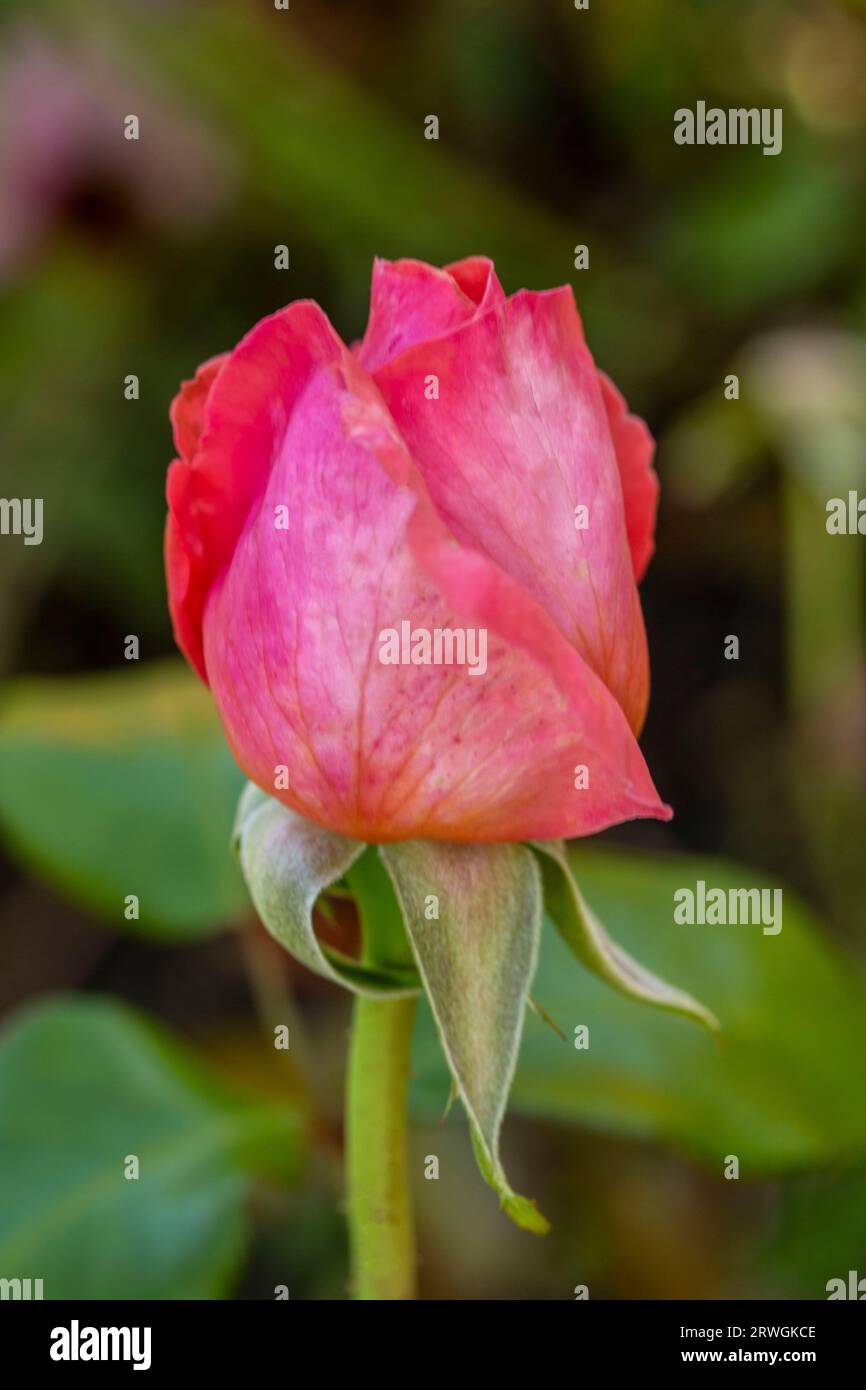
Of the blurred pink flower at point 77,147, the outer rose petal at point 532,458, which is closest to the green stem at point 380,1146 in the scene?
the outer rose petal at point 532,458

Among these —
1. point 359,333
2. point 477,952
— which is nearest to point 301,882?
point 477,952

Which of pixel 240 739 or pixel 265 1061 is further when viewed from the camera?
pixel 265 1061

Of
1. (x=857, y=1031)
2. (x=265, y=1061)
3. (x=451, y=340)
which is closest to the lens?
(x=451, y=340)

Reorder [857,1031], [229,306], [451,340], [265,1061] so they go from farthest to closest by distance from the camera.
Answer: [229,306] < [265,1061] < [857,1031] < [451,340]

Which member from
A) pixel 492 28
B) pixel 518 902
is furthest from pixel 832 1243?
pixel 492 28

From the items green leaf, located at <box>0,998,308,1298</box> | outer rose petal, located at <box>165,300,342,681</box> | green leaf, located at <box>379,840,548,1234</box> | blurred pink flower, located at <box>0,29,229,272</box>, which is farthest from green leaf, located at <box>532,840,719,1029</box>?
blurred pink flower, located at <box>0,29,229,272</box>

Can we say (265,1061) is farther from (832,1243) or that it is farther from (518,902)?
(518,902)

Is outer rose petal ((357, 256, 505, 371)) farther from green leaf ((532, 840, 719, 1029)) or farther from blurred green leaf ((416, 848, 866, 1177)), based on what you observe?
blurred green leaf ((416, 848, 866, 1177))

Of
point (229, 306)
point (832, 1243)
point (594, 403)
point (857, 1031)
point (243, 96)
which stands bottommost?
point (832, 1243)

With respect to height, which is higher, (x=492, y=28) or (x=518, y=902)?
(x=492, y=28)
